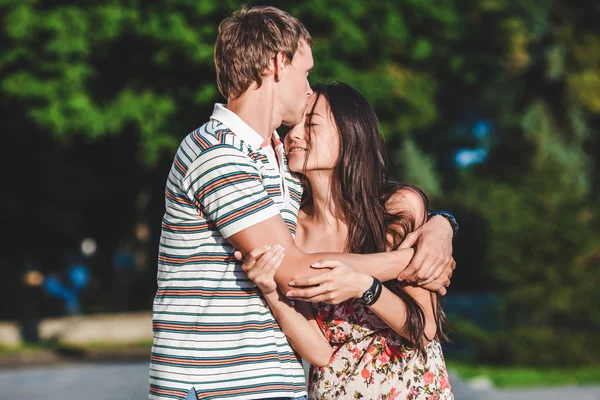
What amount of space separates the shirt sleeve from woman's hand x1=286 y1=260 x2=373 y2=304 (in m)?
0.24

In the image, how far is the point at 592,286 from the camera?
1257cm

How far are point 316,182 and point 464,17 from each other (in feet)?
57.4

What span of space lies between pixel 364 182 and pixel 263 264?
2.62 feet

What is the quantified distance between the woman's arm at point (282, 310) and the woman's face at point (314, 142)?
592mm

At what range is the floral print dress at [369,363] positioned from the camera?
315cm

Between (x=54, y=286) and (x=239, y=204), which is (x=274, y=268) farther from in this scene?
(x=54, y=286)

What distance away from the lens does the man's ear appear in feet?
9.15

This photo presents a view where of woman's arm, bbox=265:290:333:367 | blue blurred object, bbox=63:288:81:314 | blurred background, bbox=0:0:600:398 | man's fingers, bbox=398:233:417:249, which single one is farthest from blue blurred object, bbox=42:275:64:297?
woman's arm, bbox=265:290:333:367

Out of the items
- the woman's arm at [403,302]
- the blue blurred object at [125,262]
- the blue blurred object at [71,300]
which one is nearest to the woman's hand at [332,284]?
the woman's arm at [403,302]

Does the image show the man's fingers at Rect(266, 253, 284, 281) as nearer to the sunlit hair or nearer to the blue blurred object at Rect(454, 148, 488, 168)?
the sunlit hair

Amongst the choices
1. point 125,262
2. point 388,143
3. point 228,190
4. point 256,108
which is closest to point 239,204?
point 228,190

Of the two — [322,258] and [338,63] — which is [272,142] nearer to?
[322,258]

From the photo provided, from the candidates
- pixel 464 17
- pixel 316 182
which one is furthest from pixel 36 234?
pixel 316 182

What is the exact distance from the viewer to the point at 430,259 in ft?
10.0
